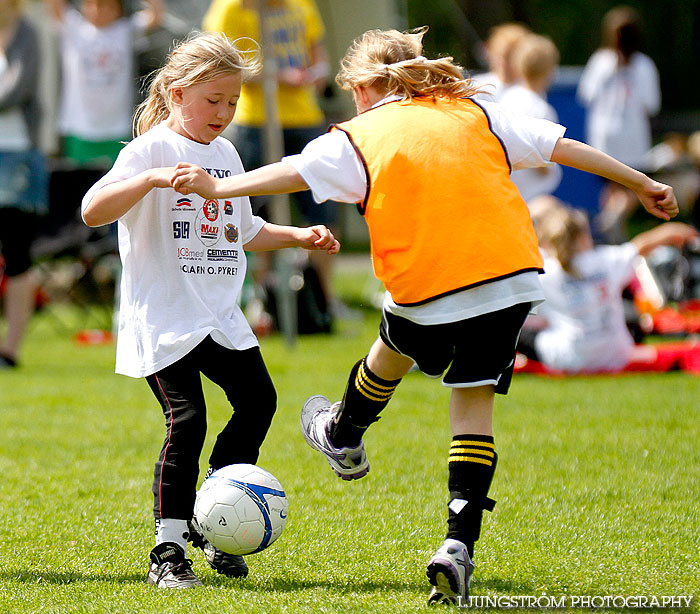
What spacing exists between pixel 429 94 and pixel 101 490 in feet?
7.10

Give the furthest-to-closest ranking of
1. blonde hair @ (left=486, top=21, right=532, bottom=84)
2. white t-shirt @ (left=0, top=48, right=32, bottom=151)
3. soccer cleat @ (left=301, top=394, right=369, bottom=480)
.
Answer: blonde hair @ (left=486, top=21, right=532, bottom=84)
white t-shirt @ (left=0, top=48, right=32, bottom=151)
soccer cleat @ (left=301, top=394, right=369, bottom=480)

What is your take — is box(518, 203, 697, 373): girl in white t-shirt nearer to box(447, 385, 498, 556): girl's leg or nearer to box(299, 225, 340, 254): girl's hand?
box(299, 225, 340, 254): girl's hand

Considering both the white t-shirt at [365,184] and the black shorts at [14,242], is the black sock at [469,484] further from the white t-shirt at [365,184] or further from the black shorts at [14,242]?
the black shorts at [14,242]

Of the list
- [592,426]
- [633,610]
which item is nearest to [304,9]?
[592,426]

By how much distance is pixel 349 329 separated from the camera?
365 inches

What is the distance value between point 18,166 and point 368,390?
4.47 metres

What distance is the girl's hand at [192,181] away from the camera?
3096mm

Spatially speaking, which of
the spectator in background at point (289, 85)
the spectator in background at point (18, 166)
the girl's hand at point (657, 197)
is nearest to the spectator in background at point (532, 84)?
the spectator in background at point (289, 85)

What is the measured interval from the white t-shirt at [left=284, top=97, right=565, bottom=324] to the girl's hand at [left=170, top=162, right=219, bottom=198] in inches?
9.4

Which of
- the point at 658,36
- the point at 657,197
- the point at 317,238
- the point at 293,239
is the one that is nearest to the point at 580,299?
the point at 657,197

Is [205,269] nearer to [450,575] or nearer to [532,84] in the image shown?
[450,575]

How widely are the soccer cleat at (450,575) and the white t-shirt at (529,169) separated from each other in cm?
512

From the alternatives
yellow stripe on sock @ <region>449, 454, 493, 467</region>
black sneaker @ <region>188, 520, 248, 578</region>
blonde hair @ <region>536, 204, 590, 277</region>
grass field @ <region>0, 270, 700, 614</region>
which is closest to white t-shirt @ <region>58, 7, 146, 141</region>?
grass field @ <region>0, 270, 700, 614</region>

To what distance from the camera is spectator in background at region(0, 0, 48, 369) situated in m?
7.42
